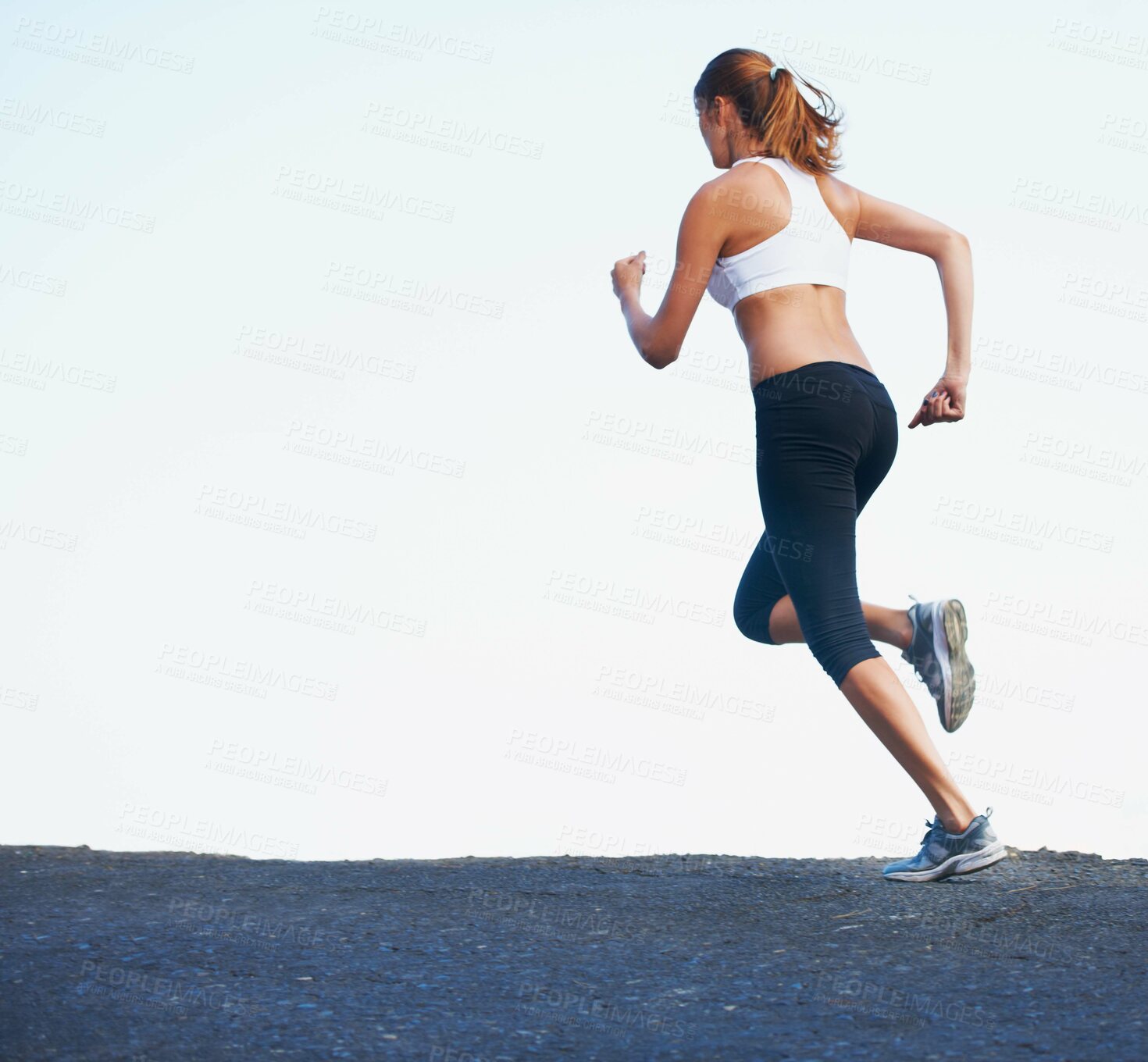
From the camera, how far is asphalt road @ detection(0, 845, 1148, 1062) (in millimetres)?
2199

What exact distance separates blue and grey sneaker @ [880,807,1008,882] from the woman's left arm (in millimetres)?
1582

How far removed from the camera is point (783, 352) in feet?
11.0

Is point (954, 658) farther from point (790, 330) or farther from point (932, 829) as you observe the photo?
point (790, 330)

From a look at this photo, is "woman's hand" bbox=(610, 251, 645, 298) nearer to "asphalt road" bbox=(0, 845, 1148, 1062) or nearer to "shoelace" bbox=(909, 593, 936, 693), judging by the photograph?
"shoelace" bbox=(909, 593, 936, 693)

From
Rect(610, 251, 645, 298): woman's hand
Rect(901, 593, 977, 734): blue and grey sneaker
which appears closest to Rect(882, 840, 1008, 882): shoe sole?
Rect(901, 593, 977, 734): blue and grey sneaker

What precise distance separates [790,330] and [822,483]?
44 cm

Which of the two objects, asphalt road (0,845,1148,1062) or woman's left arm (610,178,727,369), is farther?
woman's left arm (610,178,727,369)

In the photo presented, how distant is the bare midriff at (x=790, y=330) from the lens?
11.0ft

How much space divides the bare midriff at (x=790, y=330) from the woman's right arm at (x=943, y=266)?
344 millimetres

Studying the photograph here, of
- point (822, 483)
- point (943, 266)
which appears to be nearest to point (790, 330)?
point (822, 483)

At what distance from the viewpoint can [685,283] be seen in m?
3.39

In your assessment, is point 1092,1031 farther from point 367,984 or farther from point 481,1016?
point 367,984

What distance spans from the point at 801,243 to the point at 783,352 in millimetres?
326

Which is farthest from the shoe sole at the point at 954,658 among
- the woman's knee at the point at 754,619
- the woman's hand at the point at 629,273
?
the woman's hand at the point at 629,273
